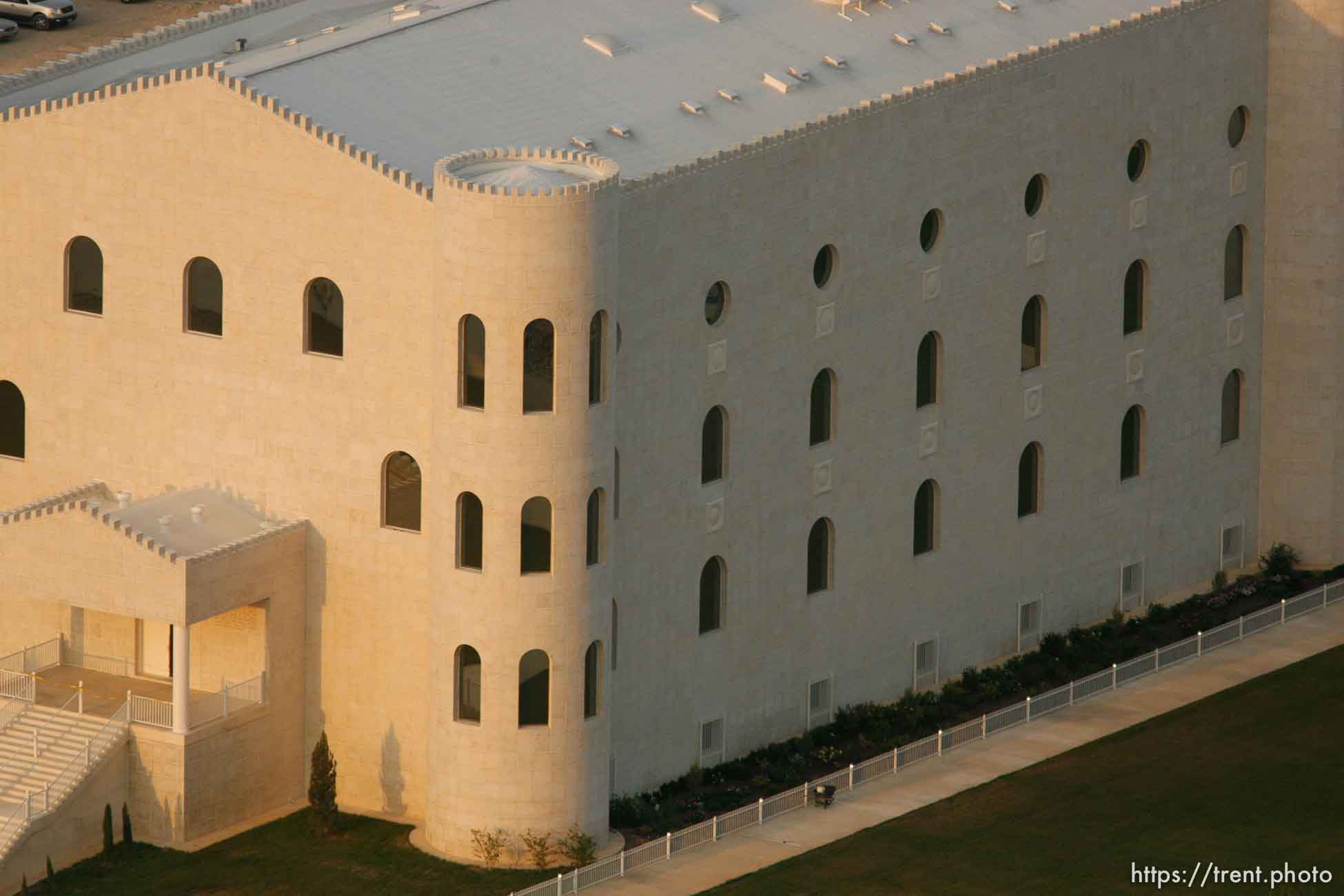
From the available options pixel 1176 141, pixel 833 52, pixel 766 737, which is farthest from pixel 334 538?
pixel 1176 141

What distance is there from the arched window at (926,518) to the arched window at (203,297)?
1718cm

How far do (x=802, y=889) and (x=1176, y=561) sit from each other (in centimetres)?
2264

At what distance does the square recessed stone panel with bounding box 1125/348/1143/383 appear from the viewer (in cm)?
9494

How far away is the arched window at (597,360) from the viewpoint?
257ft

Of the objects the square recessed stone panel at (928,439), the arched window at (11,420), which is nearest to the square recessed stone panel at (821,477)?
the square recessed stone panel at (928,439)

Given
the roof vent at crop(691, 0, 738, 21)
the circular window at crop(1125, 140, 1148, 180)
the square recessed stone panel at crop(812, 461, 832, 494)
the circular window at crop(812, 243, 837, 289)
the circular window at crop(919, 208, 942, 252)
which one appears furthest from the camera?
the circular window at crop(1125, 140, 1148, 180)

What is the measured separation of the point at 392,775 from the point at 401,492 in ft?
20.1

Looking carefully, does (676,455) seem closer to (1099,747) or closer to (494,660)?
(494,660)

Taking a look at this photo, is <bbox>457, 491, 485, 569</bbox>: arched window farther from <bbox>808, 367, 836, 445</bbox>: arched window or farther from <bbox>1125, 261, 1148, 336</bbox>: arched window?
<bbox>1125, 261, 1148, 336</bbox>: arched window

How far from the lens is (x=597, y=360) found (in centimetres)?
7862

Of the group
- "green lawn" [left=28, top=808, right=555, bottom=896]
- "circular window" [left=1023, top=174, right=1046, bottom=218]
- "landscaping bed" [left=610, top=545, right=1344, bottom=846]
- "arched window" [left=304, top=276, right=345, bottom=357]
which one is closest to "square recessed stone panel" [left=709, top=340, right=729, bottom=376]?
"arched window" [left=304, top=276, right=345, bottom=357]

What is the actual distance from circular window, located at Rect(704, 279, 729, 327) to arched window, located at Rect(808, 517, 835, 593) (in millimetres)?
6236

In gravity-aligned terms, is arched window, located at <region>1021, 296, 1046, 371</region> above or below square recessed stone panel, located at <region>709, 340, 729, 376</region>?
above

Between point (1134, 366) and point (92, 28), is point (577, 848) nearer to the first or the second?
point (1134, 366)
